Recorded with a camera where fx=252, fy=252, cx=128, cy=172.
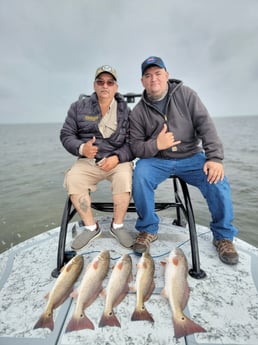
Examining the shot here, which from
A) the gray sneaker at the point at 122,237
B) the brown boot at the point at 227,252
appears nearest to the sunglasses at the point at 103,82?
the gray sneaker at the point at 122,237

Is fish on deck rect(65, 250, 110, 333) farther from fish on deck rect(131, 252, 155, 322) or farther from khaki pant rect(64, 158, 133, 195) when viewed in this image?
khaki pant rect(64, 158, 133, 195)

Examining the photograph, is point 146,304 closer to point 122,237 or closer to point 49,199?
point 122,237

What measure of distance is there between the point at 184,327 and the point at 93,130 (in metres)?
2.43

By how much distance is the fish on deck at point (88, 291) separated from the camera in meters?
1.95

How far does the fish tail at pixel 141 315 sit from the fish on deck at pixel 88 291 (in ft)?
1.10

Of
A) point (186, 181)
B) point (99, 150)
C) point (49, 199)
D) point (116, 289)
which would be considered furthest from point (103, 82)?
point (49, 199)

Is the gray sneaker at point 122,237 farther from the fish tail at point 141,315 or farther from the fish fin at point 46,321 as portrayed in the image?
the fish fin at point 46,321

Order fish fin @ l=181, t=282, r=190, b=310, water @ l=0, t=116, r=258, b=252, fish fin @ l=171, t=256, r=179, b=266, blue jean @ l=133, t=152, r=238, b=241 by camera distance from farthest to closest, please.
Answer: water @ l=0, t=116, r=258, b=252
blue jean @ l=133, t=152, r=238, b=241
fish fin @ l=171, t=256, r=179, b=266
fish fin @ l=181, t=282, r=190, b=310

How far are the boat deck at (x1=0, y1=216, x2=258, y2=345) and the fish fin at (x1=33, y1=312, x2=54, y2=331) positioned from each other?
0.03 meters

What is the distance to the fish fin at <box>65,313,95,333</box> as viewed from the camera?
75.4 inches

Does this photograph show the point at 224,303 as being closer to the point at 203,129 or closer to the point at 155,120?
the point at 203,129

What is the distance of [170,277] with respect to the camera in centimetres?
234

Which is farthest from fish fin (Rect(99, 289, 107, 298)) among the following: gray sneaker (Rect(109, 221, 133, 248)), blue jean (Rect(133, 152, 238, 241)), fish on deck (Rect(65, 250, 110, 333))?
blue jean (Rect(133, 152, 238, 241))

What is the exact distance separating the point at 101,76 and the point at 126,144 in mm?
932
